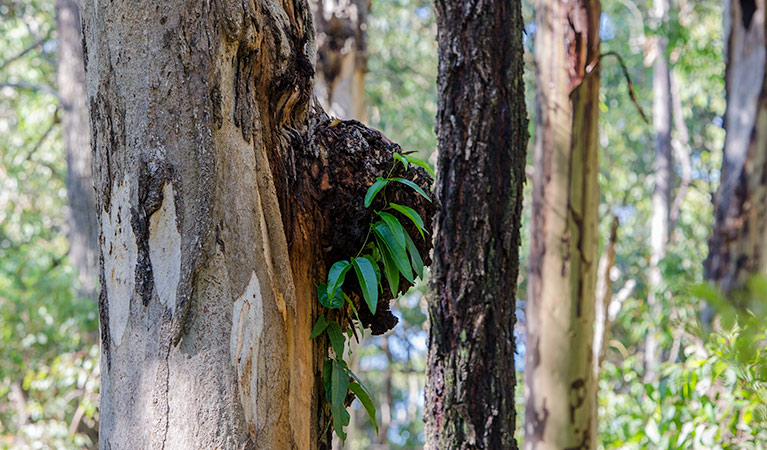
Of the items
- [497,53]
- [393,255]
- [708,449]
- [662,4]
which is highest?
[662,4]

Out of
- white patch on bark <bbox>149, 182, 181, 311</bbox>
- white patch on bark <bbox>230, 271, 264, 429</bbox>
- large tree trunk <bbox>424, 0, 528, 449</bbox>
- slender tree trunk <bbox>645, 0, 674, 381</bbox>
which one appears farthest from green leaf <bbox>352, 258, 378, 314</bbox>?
slender tree trunk <bbox>645, 0, 674, 381</bbox>

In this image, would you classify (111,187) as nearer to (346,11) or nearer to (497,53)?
(497,53)

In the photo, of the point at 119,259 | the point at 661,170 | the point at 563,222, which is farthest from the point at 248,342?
the point at 661,170

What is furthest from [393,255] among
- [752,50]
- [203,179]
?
[752,50]

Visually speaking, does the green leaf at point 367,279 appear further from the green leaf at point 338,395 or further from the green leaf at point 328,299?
the green leaf at point 338,395

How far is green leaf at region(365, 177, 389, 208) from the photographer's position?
1.51m

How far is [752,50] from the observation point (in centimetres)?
526

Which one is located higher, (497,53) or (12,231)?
(12,231)

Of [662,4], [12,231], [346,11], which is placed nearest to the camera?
[346,11]

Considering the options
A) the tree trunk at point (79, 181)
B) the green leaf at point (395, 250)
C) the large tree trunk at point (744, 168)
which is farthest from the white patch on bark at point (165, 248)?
the tree trunk at point (79, 181)

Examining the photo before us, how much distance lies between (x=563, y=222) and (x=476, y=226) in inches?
49.5

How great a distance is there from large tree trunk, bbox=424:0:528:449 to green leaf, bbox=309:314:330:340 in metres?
0.89

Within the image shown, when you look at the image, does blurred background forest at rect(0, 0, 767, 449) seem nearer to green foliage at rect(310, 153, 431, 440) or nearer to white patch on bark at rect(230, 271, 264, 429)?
green foliage at rect(310, 153, 431, 440)

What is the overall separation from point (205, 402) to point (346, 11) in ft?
12.7
